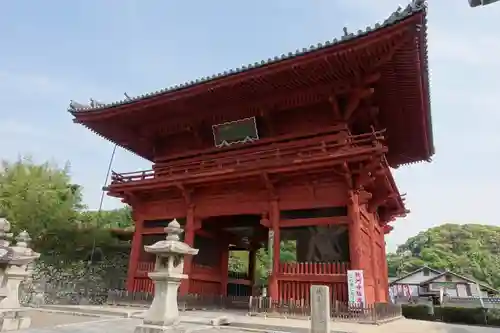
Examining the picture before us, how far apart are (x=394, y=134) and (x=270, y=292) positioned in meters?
8.68

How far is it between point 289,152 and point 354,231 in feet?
11.2

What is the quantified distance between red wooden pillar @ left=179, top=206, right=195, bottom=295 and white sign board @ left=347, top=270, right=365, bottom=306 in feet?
19.3

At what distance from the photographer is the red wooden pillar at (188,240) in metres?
12.9

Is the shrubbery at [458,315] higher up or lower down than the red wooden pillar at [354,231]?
lower down

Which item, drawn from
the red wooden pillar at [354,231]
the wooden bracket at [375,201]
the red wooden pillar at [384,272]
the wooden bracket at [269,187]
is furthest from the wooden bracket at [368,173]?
the red wooden pillar at [384,272]

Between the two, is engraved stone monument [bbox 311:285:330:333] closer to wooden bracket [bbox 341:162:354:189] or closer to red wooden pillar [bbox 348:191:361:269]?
red wooden pillar [bbox 348:191:361:269]

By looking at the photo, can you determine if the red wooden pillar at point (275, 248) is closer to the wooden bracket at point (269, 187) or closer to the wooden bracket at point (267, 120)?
the wooden bracket at point (269, 187)

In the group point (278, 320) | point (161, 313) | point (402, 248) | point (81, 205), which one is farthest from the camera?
point (402, 248)

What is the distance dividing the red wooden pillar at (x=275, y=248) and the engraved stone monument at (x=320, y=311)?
4.33 meters

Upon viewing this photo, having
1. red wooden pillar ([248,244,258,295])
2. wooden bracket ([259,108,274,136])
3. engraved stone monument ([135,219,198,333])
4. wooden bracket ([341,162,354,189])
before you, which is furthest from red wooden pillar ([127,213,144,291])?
wooden bracket ([341,162,354,189])

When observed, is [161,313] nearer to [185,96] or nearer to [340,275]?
[340,275]

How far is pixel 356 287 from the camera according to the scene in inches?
376

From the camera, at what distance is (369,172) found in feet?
34.6

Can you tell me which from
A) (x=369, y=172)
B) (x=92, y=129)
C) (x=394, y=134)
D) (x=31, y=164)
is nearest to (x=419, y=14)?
(x=369, y=172)
